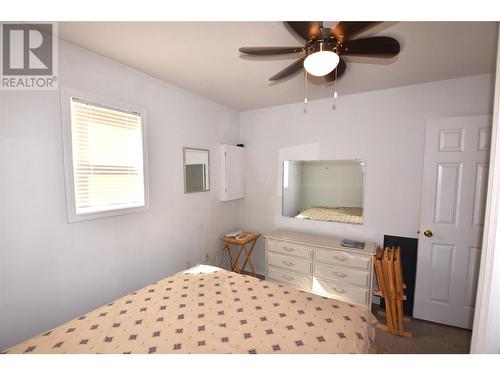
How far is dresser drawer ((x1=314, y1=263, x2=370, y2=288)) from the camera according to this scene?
2438 mm

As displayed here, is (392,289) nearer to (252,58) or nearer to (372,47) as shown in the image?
(372,47)

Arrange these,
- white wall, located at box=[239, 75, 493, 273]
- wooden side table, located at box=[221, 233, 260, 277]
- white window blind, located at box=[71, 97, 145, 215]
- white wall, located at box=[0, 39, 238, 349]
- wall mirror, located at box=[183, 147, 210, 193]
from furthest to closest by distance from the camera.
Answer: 1. wooden side table, located at box=[221, 233, 260, 277]
2. wall mirror, located at box=[183, 147, 210, 193]
3. white wall, located at box=[239, 75, 493, 273]
4. white window blind, located at box=[71, 97, 145, 215]
5. white wall, located at box=[0, 39, 238, 349]

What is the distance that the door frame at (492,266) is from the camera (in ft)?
2.05

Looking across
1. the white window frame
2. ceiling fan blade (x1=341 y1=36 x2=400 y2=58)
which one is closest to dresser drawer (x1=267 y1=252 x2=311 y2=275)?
the white window frame

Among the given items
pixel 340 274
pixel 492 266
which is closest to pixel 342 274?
pixel 340 274

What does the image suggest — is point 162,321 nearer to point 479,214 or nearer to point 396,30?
point 396,30

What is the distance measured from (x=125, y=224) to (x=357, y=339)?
208 cm

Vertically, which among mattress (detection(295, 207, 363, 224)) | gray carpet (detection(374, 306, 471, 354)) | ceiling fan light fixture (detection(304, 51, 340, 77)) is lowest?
gray carpet (detection(374, 306, 471, 354))

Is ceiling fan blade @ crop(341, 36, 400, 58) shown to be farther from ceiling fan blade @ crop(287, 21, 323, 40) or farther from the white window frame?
the white window frame

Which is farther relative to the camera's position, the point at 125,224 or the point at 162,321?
the point at 125,224

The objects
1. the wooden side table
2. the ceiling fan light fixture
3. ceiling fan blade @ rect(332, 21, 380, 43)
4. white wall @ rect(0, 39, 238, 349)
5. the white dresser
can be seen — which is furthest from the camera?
the wooden side table

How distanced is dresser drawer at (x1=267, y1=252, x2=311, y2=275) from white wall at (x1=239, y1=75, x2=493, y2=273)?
1.74 ft
